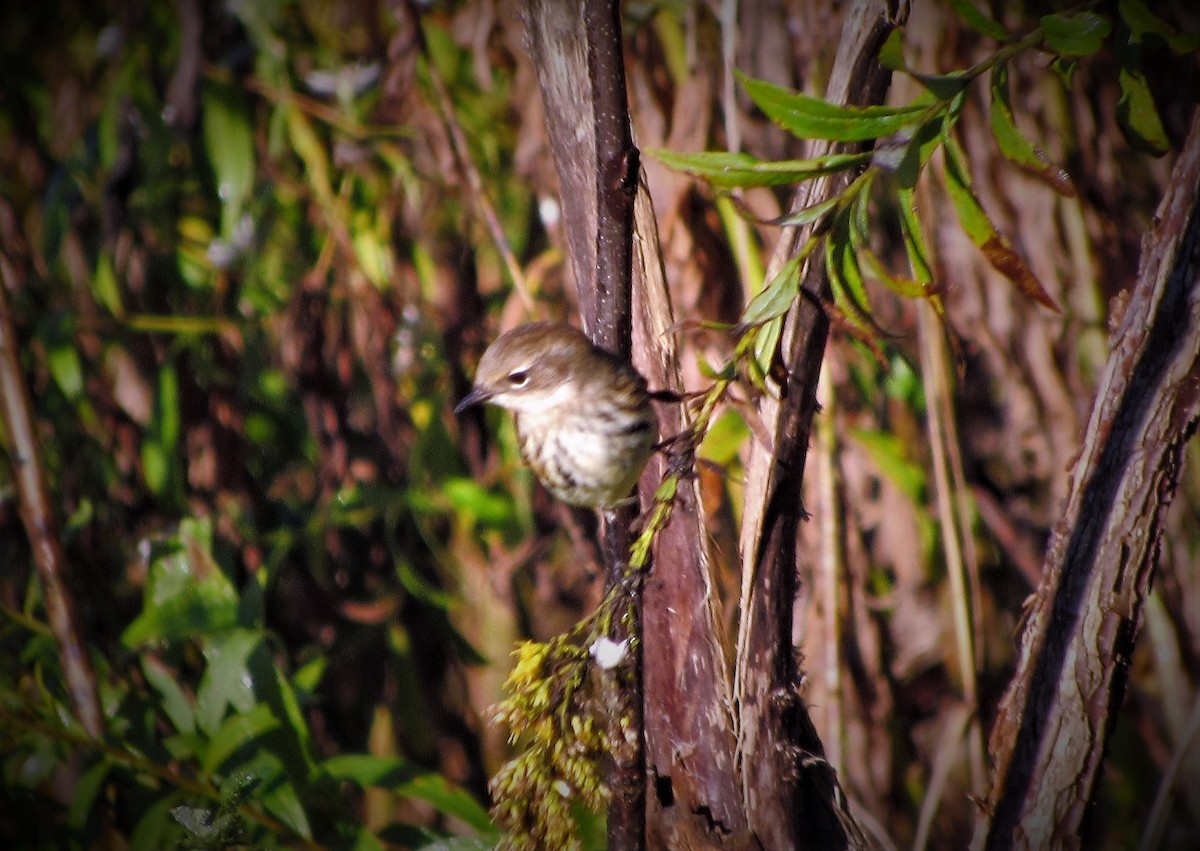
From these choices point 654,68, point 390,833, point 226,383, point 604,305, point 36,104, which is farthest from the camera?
point 36,104

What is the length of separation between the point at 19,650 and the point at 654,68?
4.26ft

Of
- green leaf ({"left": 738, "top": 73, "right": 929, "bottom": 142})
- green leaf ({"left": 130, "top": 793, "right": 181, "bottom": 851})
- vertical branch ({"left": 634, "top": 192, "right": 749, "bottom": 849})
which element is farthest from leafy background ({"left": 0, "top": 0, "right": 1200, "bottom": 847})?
green leaf ({"left": 738, "top": 73, "right": 929, "bottom": 142})

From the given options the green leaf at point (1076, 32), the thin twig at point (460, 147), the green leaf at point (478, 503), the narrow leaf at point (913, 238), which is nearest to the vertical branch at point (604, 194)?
the narrow leaf at point (913, 238)

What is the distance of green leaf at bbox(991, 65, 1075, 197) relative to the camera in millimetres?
808

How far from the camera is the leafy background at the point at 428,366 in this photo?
5.15 feet

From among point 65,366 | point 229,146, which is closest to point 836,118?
point 229,146

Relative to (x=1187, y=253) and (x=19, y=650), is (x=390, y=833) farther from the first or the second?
(x=1187, y=253)

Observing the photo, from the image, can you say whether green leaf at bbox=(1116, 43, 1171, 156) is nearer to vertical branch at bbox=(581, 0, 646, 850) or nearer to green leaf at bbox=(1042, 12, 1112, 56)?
green leaf at bbox=(1042, 12, 1112, 56)

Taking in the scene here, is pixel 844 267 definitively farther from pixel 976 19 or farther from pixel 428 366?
pixel 428 366

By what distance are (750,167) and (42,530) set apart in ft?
3.49

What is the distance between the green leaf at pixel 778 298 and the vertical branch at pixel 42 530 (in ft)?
3.34

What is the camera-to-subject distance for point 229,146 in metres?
1.69

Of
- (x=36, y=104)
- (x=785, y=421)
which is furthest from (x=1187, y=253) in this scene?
(x=36, y=104)

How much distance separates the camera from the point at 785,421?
81cm
